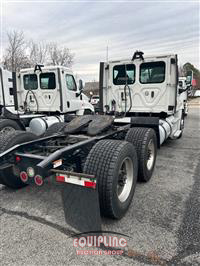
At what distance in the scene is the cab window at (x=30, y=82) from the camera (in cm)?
771

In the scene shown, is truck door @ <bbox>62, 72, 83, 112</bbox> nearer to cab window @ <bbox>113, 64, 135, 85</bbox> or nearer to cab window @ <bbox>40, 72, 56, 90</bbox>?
cab window @ <bbox>40, 72, 56, 90</bbox>

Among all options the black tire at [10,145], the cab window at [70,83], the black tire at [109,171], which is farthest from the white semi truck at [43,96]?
the black tire at [109,171]

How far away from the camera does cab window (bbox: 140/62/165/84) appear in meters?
5.49

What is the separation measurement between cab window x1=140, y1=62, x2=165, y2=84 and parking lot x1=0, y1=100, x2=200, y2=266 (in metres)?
2.68

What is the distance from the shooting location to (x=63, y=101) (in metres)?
7.40

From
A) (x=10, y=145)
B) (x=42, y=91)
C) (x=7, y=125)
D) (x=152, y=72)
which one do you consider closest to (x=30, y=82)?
(x=42, y=91)

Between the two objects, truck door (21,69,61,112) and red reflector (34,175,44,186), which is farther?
truck door (21,69,61,112)

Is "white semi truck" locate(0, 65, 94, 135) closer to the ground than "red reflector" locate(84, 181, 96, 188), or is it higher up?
higher up

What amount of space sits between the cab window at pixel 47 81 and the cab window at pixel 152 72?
3.18m

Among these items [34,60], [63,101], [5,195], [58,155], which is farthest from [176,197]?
[34,60]

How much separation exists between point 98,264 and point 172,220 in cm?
120

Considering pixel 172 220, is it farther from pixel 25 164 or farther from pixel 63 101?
pixel 63 101

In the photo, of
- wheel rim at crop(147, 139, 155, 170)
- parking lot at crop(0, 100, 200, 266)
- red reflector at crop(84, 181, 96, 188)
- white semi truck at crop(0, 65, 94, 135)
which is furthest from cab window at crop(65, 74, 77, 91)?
red reflector at crop(84, 181, 96, 188)

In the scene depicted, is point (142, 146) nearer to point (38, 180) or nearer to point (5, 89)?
point (38, 180)
